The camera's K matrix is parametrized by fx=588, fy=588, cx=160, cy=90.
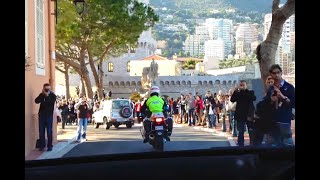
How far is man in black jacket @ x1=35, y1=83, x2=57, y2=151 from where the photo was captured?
1298cm

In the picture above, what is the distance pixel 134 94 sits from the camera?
5056 cm

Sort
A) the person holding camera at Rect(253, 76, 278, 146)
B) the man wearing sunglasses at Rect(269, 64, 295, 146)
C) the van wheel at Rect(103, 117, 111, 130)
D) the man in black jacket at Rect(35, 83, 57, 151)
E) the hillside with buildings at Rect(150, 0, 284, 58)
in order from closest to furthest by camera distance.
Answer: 1. the man wearing sunglasses at Rect(269, 64, 295, 146)
2. the person holding camera at Rect(253, 76, 278, 146)
3. the man in black jacket at Rect(35, 83, 57, 151)
4. the van wheel at Rect(103, 117, 111, 130)
5. the hillside with buildings at Rect(150, 0, 284, 58)

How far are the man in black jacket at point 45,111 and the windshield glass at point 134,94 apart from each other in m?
0.02

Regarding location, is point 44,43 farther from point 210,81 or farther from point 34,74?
point 210,81

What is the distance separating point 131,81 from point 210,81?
36.3 feet

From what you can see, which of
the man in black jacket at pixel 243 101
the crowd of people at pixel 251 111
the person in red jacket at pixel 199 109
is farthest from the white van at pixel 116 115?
the man in black jacket at pixel 243 101

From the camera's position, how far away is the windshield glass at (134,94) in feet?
28.6

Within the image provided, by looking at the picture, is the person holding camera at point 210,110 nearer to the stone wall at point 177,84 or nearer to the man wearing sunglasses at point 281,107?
the man wearing sunglasses at point 281,107

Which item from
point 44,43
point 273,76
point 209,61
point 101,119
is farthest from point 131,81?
point 273,76

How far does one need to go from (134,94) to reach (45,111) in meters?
37.5

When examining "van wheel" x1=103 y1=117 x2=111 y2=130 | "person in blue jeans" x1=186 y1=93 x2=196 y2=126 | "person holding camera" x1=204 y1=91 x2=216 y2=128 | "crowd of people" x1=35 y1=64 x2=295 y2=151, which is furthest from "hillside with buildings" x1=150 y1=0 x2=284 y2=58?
"crowd of people" x1=35 y1=64 x2=295 y2=151

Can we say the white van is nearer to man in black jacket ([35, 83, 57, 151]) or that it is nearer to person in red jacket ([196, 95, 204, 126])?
person in red jacket ([196, 95, 204, 126])

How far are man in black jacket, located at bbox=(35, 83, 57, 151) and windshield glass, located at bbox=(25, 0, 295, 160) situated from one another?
22 millimetres

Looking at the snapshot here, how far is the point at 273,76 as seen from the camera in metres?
8.30
